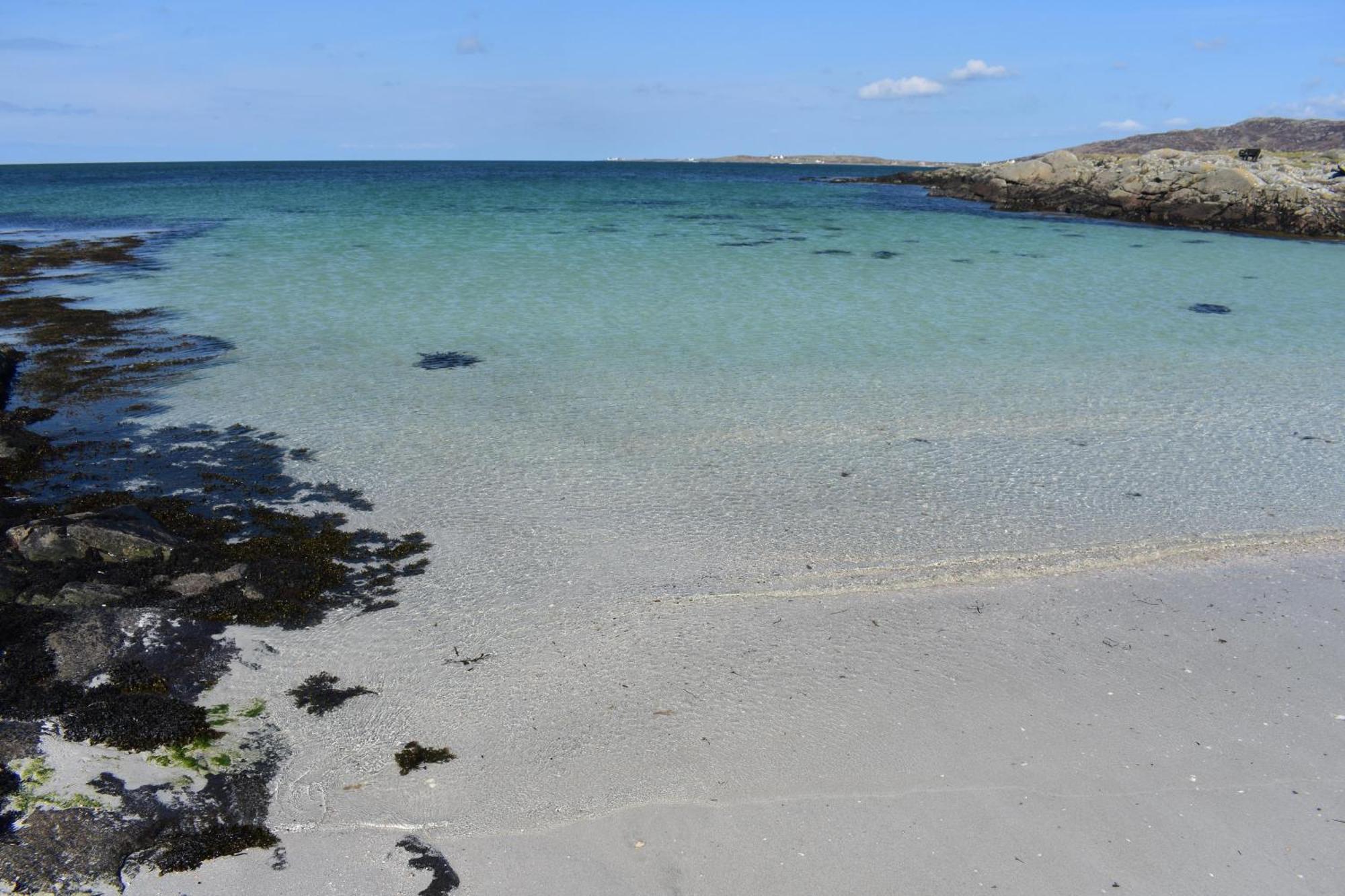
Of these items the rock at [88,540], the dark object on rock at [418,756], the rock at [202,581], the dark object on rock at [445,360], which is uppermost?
the dark object on rock at [445,360]

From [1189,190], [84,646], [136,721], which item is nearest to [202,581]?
[84,646]

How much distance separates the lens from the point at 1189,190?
3578 cm

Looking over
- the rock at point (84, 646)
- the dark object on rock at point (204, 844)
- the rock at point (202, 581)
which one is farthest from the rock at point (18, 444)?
the dark object on rock at point (204, 844)

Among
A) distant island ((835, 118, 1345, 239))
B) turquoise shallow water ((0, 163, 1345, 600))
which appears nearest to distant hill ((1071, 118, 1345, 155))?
distant island ((835, 118, 1345, 239))

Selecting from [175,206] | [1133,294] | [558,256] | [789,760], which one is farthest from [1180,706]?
[175,206]

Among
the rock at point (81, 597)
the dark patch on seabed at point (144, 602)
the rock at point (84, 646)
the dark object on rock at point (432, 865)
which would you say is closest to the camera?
the dark object on rock at point (432, 865)

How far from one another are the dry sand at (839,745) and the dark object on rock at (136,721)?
0.35 m

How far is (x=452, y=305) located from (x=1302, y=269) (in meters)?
22.2

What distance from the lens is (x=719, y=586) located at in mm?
6398

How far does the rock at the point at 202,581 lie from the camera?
5.98 metres

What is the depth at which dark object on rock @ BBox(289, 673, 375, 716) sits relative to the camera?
16.3 ft

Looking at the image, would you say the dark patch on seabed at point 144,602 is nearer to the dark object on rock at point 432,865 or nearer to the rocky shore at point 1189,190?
the dark object on rock at point 432,865

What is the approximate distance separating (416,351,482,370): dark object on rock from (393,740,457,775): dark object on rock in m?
8.29

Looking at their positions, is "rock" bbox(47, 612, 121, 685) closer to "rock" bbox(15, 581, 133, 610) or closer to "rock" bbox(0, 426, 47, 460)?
"rock" bbox(15, 581, 133, 610)
